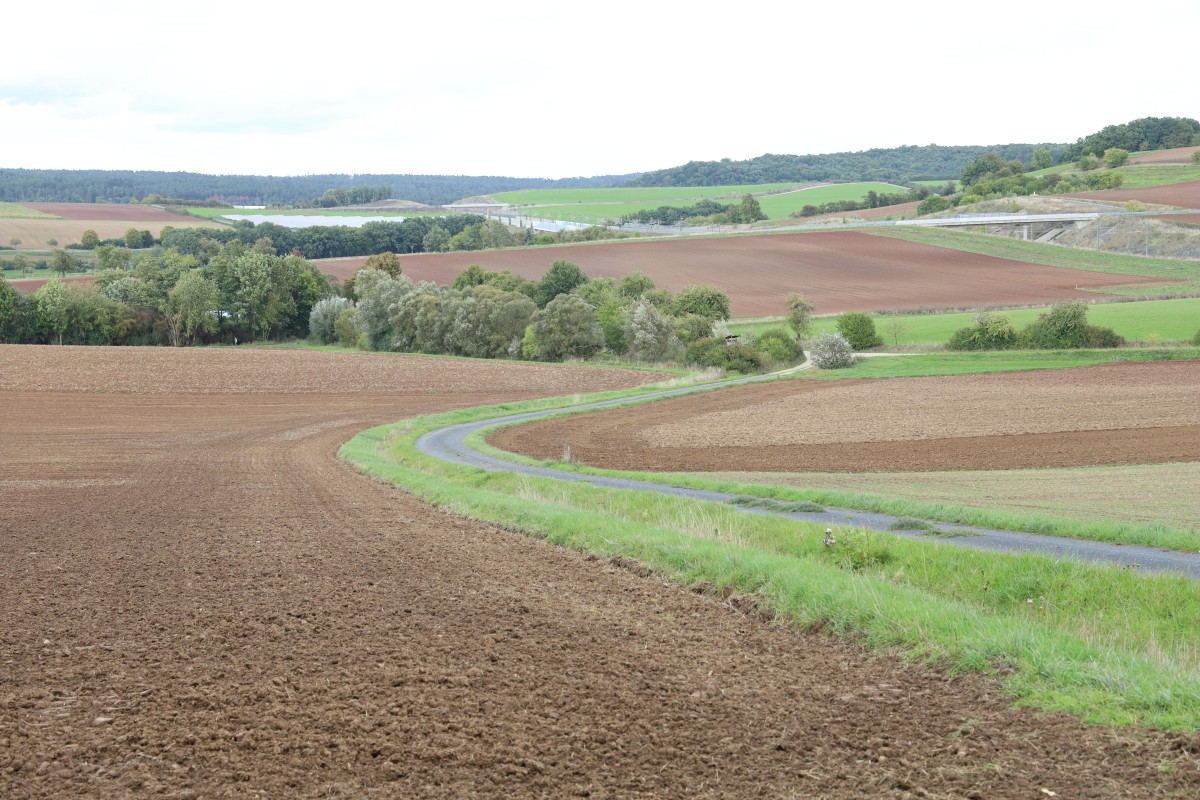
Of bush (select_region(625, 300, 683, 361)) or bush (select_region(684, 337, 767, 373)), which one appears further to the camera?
bush (select_region(625, 300, 683, 361))

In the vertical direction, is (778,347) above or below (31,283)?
below

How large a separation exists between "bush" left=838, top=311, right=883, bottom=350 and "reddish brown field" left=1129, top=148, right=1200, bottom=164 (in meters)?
110

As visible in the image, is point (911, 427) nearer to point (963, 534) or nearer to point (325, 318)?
point (963, 534)

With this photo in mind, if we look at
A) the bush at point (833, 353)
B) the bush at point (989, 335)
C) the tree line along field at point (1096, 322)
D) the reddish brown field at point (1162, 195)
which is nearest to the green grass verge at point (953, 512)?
the bush at point (833, 353)

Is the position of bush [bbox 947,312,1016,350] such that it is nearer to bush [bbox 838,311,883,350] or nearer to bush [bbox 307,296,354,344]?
bush [bbox 838,311,883,350]

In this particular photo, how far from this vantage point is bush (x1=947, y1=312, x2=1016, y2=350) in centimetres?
7975

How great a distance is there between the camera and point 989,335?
8006 centimetres

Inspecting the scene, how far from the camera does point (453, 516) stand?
962 inches

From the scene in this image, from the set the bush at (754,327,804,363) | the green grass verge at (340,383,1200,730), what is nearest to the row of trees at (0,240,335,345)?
the bush at (754,327,804,363)

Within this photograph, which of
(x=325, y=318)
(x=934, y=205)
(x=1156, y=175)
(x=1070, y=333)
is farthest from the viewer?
(x=934, y=205)

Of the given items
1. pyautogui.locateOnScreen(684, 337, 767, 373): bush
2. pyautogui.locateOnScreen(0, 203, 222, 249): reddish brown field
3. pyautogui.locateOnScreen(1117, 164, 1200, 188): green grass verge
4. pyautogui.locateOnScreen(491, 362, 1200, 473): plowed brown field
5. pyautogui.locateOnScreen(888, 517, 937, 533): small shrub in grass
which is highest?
pyautogui.locateOnScreen(1117, 164, 1200, 188): green grass verge

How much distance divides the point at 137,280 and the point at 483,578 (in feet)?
364

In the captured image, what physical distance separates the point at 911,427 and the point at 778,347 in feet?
145

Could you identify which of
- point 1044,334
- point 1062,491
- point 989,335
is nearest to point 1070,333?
point 1044,334
